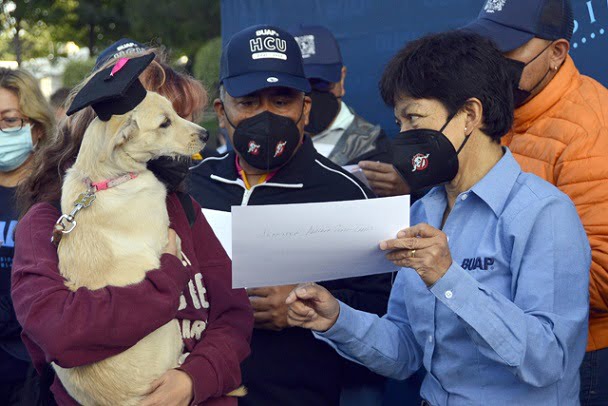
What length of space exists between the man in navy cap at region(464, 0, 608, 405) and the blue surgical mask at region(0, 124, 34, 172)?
2.36 m

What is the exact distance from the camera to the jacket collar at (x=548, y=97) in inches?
125

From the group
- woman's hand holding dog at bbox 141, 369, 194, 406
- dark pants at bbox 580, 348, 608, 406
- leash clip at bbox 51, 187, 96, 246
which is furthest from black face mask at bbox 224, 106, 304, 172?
dark pants at bbox 580, 348, 608, 406

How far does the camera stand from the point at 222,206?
11.5 feet

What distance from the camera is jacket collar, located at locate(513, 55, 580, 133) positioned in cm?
318

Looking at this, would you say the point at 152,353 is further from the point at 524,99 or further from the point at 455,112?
the point at 524,99

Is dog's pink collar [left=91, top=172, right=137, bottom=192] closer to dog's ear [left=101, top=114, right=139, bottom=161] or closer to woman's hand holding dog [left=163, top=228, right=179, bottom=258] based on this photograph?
dog's ear [left=101, top=114, right=139, bottom=161]

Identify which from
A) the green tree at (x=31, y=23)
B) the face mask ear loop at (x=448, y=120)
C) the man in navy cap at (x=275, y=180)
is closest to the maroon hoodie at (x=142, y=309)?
the man in navy cap at (x=275, y=180)

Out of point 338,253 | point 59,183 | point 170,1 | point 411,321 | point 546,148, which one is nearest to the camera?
point 338,253

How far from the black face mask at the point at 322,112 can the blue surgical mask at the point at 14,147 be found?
5.13 ft

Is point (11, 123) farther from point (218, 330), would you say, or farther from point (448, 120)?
point (448, 120)

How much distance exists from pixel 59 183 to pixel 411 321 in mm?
1258

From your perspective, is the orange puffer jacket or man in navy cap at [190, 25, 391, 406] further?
man in navy cap at [190, 25, 391, 406]

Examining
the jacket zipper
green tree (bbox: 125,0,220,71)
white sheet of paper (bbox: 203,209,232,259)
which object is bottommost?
green tree (bbox: 125,0,220,71)

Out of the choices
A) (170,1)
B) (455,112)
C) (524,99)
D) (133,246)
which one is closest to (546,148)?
A: (524,99)
